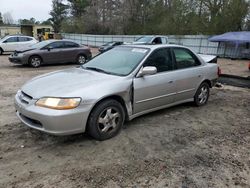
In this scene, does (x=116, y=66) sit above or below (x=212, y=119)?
above

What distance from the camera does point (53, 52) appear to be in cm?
1341

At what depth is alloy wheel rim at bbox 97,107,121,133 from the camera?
4109 millimetres

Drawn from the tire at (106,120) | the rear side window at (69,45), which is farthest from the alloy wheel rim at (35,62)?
the tire at (106,120)

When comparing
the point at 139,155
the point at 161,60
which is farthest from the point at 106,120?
the point at 161,60

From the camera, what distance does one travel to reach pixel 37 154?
375 centimetres

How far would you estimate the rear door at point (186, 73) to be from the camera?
5438 mm

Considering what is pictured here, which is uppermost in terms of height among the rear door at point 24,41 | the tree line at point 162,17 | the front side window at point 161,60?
the tree line at point 162,17

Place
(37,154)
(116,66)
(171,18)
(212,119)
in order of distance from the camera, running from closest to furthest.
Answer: (37,154) < (116,66) < (212,119) < (171,18)

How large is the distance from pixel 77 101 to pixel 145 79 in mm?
1426

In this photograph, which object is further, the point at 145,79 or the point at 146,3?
the point at 146,3

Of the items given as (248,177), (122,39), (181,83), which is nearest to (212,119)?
(181,83)

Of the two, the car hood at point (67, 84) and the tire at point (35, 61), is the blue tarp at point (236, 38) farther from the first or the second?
the car hood at point (67, 84)

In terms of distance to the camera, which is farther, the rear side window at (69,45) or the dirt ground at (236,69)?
the rear side window at (69,45)

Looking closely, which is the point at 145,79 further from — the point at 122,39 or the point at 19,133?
the point at 122,39
